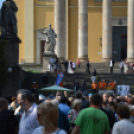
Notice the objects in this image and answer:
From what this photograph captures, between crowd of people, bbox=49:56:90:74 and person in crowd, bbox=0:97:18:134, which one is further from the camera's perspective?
crowd of people, bbox=49:56:90:74

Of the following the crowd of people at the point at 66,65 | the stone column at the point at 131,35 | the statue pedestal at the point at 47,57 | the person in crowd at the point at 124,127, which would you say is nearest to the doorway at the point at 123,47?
the stone column at the point at 131,35

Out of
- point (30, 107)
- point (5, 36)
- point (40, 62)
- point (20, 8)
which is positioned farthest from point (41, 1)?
point (30, 107)

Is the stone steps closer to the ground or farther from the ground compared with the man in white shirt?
closer to the ground

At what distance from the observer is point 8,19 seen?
25.9 meters

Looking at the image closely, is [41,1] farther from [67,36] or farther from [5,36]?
[5,36]

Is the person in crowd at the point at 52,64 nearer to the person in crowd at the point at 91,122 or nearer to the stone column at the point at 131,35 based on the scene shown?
the stone column at the point at 131,35

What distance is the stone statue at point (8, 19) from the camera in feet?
84.7

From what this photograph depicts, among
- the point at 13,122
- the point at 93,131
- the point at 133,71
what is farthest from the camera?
the point at 133,71

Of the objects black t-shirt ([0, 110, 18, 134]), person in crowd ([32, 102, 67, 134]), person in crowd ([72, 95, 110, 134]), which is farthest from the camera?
person in crowd ([72, 95, 110, 134])

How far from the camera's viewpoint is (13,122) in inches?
254

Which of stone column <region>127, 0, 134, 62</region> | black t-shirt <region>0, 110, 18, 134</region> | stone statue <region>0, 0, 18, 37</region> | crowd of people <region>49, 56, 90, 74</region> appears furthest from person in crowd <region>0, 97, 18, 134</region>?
stone column <region>127, 0, 134, 62</region>

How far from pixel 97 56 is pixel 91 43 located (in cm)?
171

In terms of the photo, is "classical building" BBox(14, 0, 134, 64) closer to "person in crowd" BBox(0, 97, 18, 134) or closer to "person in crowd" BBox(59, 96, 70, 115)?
"person in crowd" BBox(59, 96, 70, 115)

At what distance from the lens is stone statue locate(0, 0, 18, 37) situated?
84.7ft
